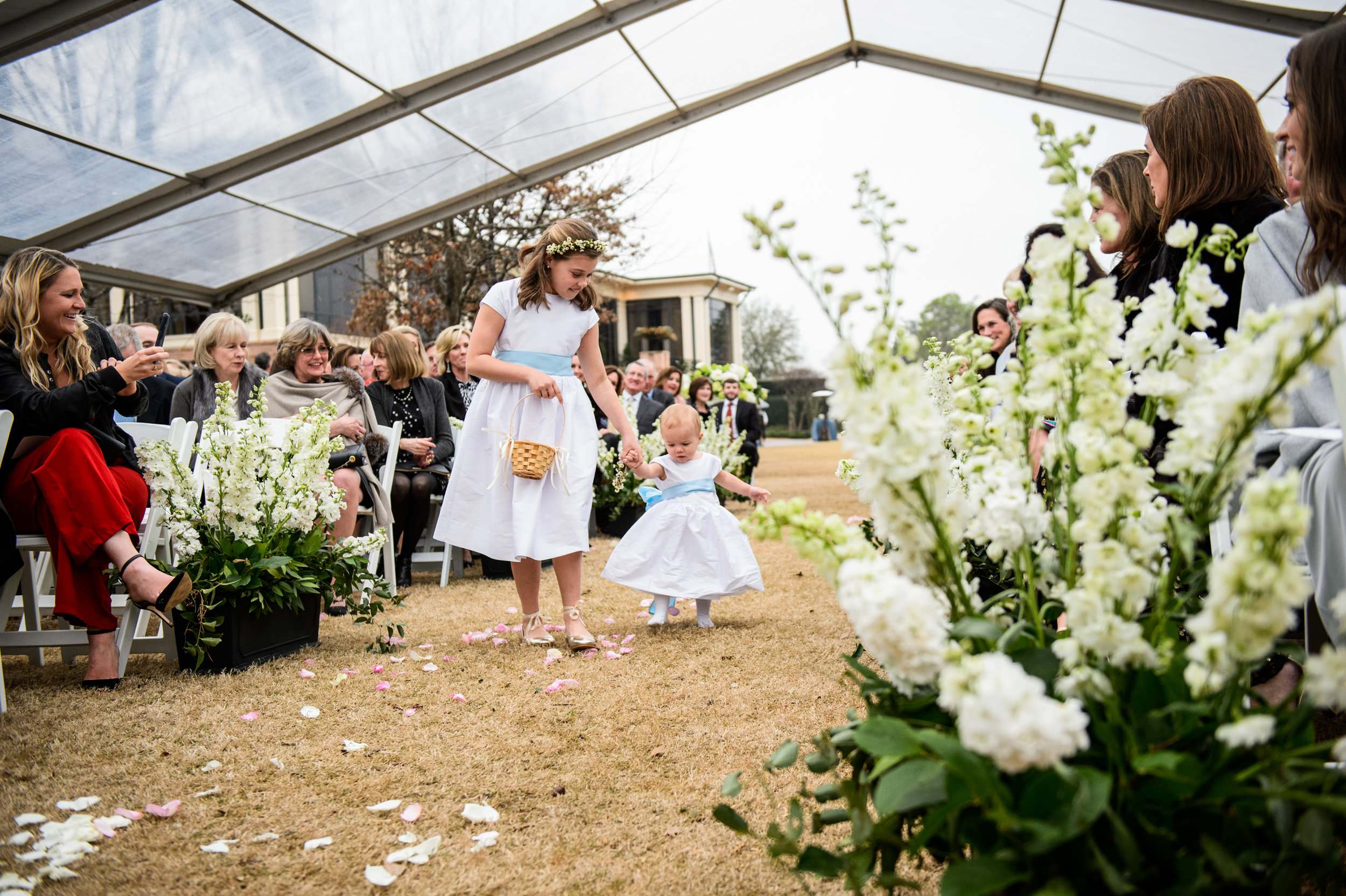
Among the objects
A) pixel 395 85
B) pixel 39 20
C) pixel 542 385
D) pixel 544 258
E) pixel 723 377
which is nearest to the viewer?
pixel 542 385

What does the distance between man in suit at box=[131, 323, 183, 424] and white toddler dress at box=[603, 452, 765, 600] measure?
137 inches

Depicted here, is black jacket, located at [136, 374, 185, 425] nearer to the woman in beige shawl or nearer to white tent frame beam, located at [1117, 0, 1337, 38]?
the woman in beige shawl

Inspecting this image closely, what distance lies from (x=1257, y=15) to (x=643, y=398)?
669 cm

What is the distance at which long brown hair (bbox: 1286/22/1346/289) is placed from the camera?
1813 millimetres

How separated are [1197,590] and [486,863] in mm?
1517

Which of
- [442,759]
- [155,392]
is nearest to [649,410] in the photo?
[155,392]

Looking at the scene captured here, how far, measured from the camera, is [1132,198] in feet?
9.78

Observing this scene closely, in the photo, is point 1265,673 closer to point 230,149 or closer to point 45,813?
point 45,813

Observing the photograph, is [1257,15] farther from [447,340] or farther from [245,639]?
[245,639]

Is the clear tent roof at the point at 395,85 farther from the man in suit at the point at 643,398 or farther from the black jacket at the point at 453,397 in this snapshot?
the man in suit at the point at 643,398

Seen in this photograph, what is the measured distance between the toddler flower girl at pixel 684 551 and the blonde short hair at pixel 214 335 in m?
2.50

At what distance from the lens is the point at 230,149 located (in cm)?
784

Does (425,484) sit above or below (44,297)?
below

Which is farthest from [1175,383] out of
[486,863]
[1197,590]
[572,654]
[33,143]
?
[33,143]
